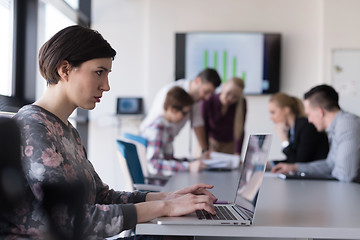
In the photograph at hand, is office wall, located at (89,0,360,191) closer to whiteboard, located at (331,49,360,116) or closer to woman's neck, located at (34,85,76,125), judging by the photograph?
whiteboard, located at (331,49,360,116)

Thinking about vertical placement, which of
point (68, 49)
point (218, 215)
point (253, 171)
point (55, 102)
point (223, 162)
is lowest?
point (223, 162)

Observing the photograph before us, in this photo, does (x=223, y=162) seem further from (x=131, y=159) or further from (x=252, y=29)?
(x=252, y=29)

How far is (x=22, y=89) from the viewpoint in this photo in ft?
11.6

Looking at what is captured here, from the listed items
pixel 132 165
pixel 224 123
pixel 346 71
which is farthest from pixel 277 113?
pixel 346 71

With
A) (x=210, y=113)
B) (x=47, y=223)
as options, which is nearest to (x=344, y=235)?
(x=47, y=223)

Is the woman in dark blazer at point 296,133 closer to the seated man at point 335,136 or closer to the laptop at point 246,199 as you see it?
the seated man at point 335,136

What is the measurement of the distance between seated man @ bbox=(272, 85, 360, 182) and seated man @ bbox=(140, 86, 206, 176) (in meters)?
0.79

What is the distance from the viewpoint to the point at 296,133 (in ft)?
Result: 12.3

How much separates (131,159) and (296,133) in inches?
60.2

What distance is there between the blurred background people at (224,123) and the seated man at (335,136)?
4.45ft

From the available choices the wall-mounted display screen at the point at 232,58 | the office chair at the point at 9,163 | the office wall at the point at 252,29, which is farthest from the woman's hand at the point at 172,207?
the wall-mounted display screen at the point at 232,58

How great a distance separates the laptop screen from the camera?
143 centimetres

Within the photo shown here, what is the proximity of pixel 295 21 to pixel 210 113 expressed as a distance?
2.45m

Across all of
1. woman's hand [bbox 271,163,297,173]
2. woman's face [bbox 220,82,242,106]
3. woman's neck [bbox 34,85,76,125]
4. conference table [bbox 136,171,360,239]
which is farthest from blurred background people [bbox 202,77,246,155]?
woman's neck [bbox 34,85,76,125]
